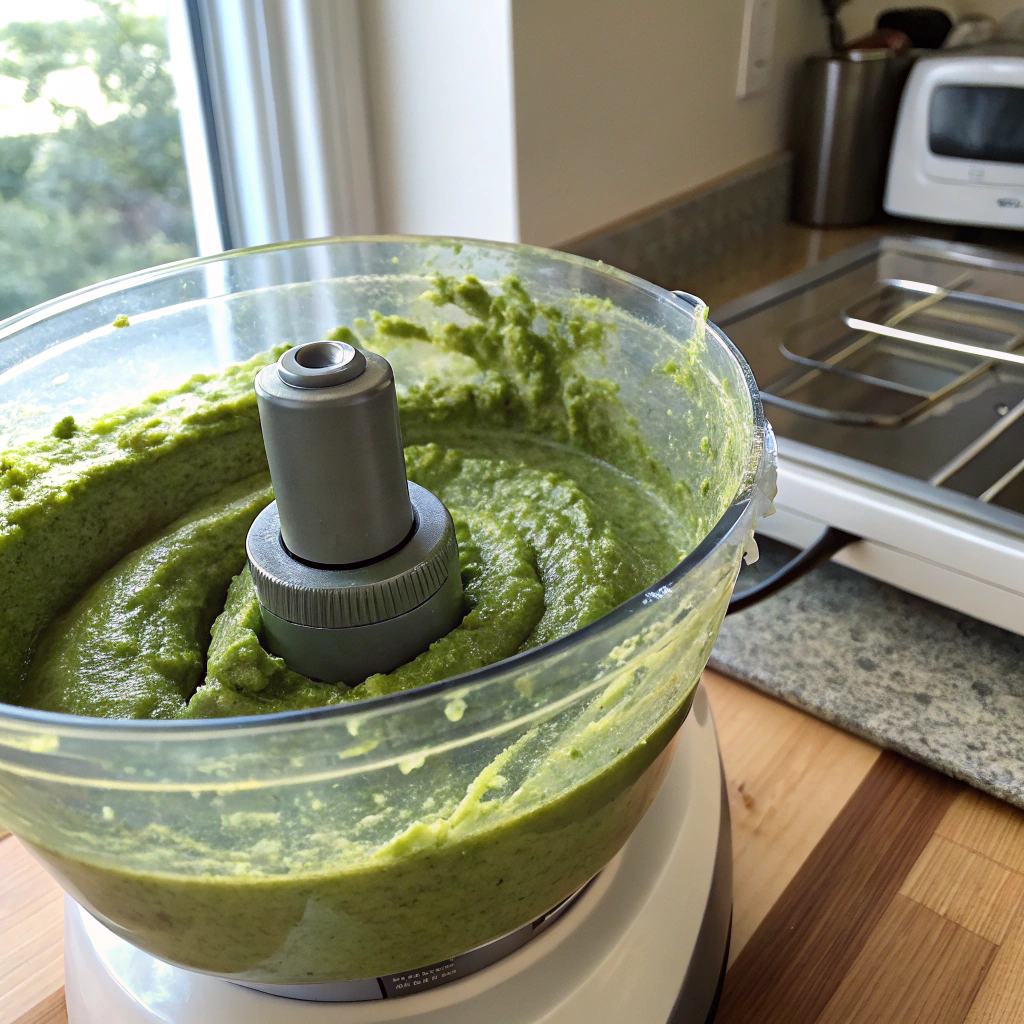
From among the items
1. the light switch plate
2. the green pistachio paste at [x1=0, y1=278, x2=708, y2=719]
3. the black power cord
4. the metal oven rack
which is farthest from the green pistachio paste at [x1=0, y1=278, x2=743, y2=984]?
the light switch plate

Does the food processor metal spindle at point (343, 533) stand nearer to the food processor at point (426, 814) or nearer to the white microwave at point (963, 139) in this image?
the food processor at point (426, 814)

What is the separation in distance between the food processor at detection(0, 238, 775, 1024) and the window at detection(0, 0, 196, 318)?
13.6 inches

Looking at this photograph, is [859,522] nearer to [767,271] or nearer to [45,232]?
[767,271]

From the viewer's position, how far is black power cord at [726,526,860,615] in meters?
0.77

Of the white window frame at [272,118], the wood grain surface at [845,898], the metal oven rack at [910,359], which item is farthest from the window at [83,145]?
the metal oven rack at [910,359]

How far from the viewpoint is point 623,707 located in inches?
16.0

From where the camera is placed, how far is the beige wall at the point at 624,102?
2.98ft

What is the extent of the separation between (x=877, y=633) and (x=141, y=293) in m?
0.62

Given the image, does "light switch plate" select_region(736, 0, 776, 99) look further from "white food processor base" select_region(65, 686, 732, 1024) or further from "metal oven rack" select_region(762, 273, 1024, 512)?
"white food processor base" select_region(65, 686, 732, 1024)

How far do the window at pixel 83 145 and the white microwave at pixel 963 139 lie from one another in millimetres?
869

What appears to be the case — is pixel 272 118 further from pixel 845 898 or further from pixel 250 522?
pixel 845 898

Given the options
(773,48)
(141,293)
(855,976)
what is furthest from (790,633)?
(773,48)

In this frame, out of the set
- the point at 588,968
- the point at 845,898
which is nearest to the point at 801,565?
the point at 845,898

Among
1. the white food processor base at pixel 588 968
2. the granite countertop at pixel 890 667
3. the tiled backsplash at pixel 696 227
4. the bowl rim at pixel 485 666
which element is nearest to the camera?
the bowl rim at pixel 485 666
